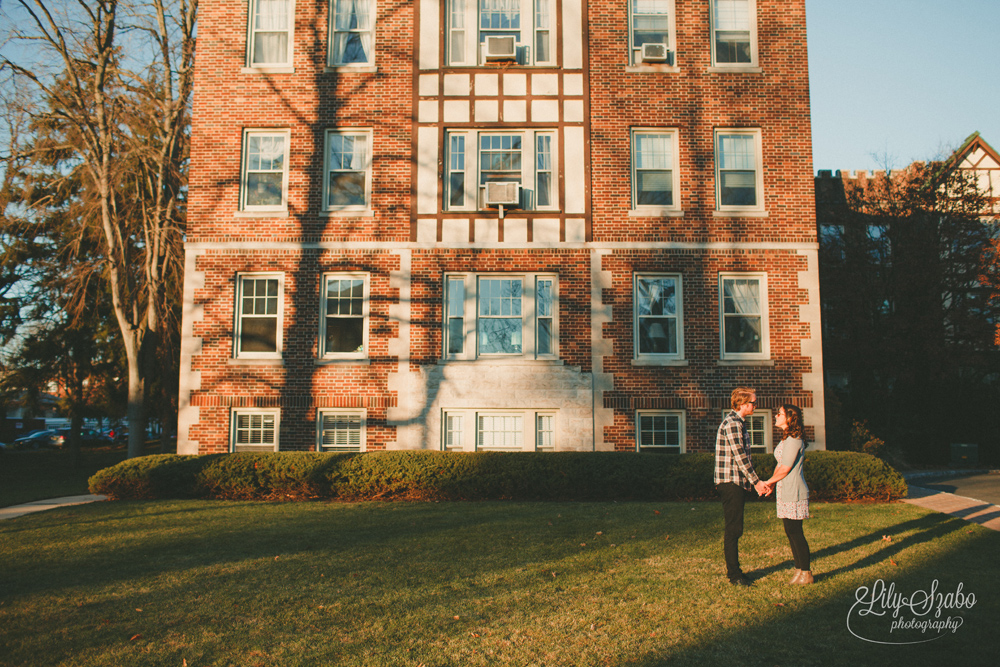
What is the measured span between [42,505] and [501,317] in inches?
394

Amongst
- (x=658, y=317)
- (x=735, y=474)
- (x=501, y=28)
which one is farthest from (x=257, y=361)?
(x=735, y=474)

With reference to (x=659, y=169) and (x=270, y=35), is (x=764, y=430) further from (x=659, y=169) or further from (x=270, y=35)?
(x=270, y=35)

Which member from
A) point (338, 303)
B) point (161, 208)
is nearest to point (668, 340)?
point (338, 303)

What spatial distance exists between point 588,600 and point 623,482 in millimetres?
6410

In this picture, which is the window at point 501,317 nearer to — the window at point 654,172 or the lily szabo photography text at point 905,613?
the window at point 654,172

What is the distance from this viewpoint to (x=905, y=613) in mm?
5629

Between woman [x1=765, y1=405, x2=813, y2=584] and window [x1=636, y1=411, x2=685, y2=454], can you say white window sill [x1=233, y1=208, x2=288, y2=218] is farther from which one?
woman [x1=765, y1=405, x2=813, y2=584]

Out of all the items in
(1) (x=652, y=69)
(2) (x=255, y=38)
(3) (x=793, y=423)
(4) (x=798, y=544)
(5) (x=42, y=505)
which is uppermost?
(2) (x=255, y=38)

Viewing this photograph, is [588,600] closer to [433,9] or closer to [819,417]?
[819,417]

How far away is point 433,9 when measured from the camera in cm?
1580

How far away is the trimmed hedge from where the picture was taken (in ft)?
39.8

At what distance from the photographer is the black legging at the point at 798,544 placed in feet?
20.9

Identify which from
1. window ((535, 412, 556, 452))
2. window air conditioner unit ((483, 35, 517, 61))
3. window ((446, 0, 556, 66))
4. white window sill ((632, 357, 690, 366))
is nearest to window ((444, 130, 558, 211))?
window air conditioner unit ((483, 35, 517, 61))

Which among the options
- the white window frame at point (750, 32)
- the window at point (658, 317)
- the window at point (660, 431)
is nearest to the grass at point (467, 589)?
the window at point (660, 431)
